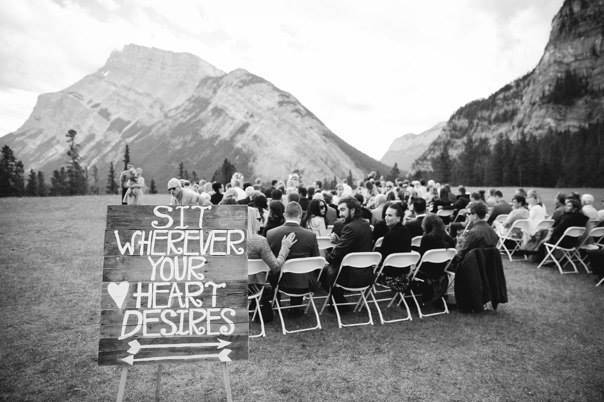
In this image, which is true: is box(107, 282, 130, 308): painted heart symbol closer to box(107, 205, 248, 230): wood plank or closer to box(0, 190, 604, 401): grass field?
box(107, 205, 248, 230): wood plank

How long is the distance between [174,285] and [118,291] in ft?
1.40

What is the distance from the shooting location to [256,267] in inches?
177

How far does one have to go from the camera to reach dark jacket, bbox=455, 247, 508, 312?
5.38 metres

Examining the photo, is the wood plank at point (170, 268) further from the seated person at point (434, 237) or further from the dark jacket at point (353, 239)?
the seated person at point (434, 237)

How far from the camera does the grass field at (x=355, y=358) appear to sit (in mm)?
3428

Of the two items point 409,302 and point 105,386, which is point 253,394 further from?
point 409,302

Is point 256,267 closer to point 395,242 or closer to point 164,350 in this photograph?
point 164,350

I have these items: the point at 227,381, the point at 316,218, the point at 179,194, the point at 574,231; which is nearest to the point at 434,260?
the point at 316,218

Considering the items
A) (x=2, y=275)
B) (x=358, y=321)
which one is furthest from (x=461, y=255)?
(x=2, y=275)

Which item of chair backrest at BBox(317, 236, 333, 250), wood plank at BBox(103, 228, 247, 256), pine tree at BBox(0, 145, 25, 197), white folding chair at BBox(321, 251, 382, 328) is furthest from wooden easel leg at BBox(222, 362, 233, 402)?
pine tree at BBox(0, 145, 25, 197)

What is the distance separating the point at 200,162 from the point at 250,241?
201 m

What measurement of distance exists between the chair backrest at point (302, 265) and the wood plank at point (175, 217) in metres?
1.55

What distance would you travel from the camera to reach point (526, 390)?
3520 millimetres

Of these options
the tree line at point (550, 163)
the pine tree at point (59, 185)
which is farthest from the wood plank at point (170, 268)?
the pine tree at point (59, 185)
